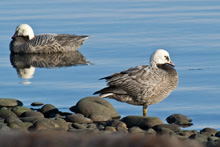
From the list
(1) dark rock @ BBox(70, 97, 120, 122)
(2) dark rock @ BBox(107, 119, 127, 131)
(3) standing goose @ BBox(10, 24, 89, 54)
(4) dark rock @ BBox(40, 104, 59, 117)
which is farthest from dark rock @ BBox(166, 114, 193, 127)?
(3) standing goose @ BBox(10, 24, 89, 54)

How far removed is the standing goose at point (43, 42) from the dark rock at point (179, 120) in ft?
31.2

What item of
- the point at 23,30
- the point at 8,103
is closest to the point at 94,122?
the point at 8,103

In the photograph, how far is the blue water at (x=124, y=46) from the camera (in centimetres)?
1053

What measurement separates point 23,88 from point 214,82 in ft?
15.7

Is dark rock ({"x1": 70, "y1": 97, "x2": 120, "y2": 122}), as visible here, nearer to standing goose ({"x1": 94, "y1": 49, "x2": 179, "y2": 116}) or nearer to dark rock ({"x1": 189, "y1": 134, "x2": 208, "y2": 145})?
standing goose ({"x1": 94, "y1": 49, "x2": 179, "y2": 116})

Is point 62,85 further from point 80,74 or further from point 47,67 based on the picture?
point 47,67

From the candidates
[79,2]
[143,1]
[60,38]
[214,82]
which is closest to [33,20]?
[60,38]

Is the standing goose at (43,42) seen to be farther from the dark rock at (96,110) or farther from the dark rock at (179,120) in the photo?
the dark rock at (179,120)

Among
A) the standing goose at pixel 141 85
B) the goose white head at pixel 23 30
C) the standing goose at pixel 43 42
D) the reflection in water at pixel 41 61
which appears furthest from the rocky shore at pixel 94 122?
the goose white head at pixel 23 30

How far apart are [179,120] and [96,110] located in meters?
1.60

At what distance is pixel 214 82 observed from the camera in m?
11.7

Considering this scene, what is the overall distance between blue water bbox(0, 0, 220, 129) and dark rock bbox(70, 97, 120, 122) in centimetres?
61

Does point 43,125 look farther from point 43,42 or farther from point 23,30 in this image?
point 23,30

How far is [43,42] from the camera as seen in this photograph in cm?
1841
